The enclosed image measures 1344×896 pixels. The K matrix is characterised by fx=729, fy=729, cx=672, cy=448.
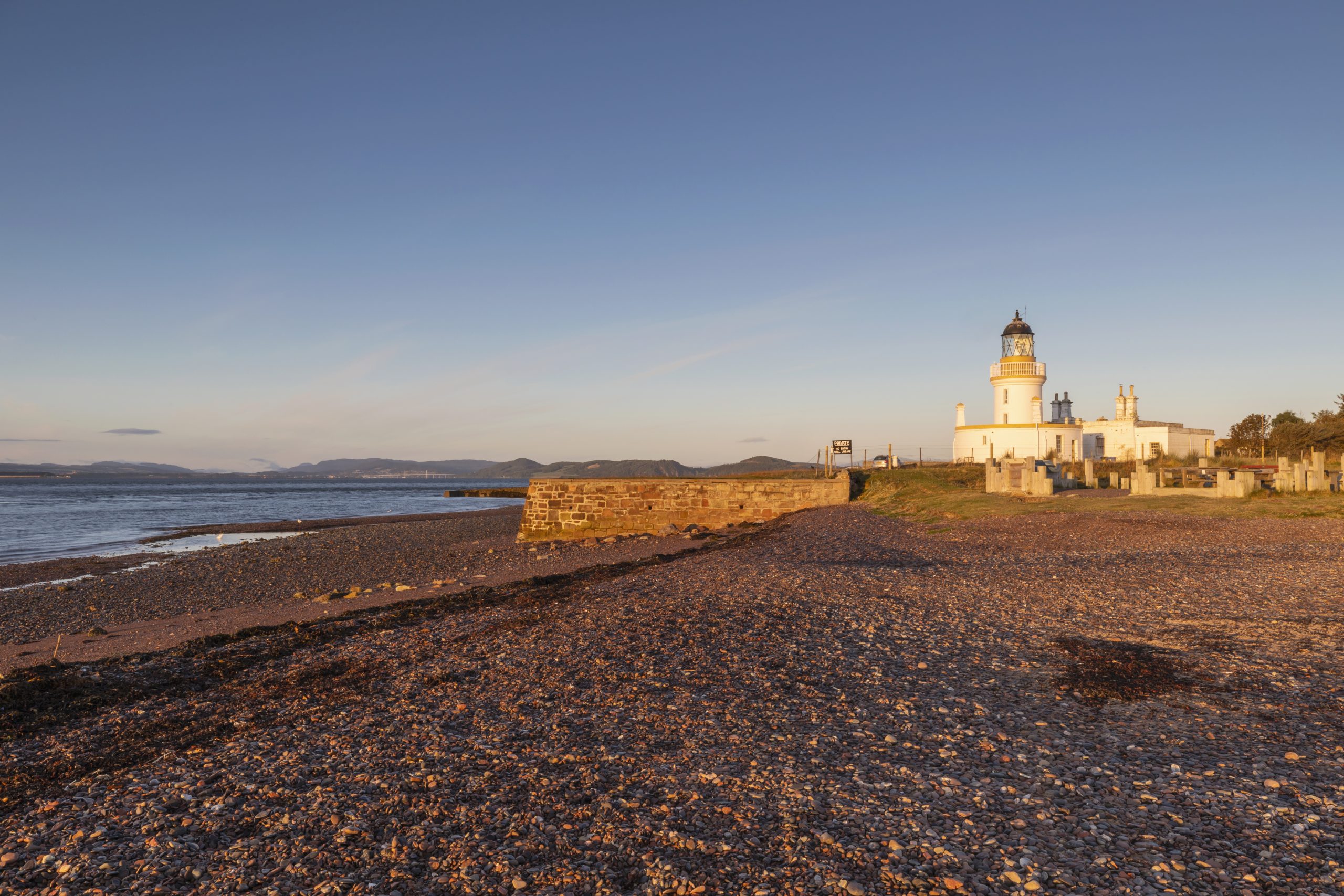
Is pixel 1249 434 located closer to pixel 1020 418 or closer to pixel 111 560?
pixel 1020 418

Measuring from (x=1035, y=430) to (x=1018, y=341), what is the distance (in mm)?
6208

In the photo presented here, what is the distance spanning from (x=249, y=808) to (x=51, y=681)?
5.03 m

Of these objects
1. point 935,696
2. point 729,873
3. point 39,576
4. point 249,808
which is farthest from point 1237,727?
point 39,576

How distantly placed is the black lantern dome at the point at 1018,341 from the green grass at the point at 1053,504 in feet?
71.3

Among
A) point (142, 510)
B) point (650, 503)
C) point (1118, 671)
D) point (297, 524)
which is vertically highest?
point (650, 503)

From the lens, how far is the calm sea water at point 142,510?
30.0 metres

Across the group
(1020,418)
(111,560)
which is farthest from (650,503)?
(1020,418)

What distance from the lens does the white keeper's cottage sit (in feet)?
155

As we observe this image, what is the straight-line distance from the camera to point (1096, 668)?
725cm

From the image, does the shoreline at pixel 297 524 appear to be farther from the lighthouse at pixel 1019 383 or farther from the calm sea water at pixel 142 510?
the lighthouse at pixel 1019 383

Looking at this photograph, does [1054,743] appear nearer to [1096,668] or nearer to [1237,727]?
[1237,727]

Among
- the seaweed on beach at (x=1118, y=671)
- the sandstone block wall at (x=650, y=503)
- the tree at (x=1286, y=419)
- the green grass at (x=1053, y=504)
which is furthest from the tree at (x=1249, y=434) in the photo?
the seaweed on beach at (x=1118, y=671)

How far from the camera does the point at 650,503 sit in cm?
2625

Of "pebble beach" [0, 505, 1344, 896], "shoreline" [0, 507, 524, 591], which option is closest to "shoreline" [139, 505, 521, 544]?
"shoreline" [0, 507, 524, 591]
